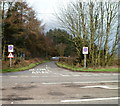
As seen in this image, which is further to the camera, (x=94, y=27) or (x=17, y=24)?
(x=17, y=24)

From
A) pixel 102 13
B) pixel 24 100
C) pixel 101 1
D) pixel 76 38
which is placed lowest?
pixel 24 100

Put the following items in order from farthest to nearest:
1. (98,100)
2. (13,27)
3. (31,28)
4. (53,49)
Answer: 1. (53,49)
2. (31,28)
3. (13,27)
4. (98,100)

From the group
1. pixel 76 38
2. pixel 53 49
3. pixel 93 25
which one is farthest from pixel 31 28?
pixel 53 49

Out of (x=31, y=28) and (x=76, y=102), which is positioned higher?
(x=31, y=28)

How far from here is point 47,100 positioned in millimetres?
6762

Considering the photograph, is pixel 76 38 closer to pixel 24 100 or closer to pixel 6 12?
pixel 6 12

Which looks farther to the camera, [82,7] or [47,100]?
[82,7]

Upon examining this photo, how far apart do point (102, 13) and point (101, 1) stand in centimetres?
185

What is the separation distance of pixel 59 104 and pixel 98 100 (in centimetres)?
158

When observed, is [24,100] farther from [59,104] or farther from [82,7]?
[82,7]

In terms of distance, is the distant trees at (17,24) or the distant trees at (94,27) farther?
the distant trees at (17,24)

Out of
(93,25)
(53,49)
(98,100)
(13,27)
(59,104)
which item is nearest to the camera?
(59,104)

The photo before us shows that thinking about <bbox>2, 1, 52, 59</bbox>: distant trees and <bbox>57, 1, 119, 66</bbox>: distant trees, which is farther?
<bbox>2, 1, 52, 59</bbox>: distant trees

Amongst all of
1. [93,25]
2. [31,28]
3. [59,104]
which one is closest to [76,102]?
[59,104]
